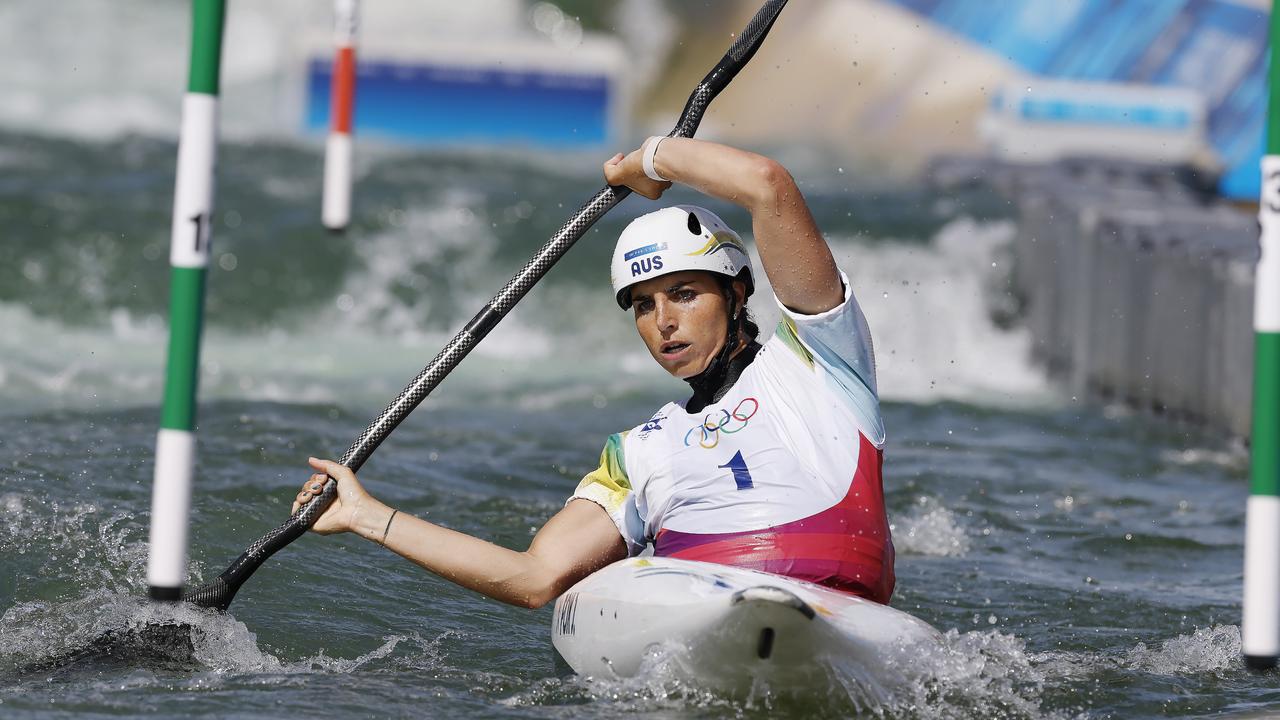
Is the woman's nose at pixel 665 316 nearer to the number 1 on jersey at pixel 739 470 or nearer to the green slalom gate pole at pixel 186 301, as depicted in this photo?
the number 1 on jersey at pixel 739 470

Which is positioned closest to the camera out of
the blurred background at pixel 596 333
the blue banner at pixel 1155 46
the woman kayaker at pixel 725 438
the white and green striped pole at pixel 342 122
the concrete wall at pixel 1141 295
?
the woman kayaker at pixel 725 438

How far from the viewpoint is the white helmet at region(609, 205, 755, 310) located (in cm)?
448

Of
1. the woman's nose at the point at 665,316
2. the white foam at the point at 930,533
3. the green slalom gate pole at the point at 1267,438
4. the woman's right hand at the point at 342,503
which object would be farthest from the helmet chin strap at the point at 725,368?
the white foam at the point at 930,533

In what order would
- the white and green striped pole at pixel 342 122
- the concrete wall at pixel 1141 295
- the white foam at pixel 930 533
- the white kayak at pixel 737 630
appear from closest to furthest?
the white kayak at pixel 737 630, the white and green striped pole at pixel 342 122, the white foam at pixel 930 533, the concrete wall at pixel 1141 295

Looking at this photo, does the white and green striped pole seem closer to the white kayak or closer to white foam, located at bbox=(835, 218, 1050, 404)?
the white kayak

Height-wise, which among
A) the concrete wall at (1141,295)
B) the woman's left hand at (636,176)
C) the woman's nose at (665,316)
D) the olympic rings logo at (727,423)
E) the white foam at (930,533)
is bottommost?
the white foam at (930,533)

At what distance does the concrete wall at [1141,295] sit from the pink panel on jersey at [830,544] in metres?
5.80

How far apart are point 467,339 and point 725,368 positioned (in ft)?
2.95

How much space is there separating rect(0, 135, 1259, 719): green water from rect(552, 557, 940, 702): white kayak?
8 centimetres

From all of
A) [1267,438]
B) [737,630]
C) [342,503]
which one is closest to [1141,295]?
[342,503]

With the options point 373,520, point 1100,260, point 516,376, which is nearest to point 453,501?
point 373,520

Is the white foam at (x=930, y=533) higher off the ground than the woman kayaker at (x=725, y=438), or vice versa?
the woman kayaker at (x=725, y=438)

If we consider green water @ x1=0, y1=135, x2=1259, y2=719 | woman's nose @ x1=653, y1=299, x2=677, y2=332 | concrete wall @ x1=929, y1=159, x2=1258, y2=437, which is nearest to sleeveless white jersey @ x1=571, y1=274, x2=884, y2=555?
woman's nose @ x1=653, y1=299, x2=677, y2=332

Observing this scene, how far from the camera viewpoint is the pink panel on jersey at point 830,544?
433cm
